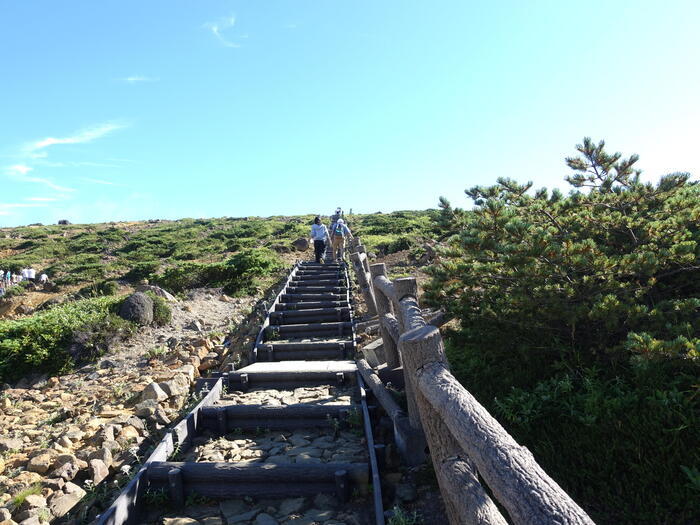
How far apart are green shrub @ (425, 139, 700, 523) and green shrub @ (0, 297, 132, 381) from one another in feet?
24.6

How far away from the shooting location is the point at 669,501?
2.75 m

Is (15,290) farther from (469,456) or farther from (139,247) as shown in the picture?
(469,456)

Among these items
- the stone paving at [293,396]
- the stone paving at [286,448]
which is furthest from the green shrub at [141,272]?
the stone paving at [286,448]

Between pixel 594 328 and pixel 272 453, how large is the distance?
3146mm

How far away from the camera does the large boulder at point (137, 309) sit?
9797 mm

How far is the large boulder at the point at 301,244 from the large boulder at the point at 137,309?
14.0 meters

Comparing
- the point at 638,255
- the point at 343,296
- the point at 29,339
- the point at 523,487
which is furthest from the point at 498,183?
the point at 29,339

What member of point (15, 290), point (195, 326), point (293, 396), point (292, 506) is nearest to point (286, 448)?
point (292, 506)

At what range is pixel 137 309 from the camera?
9.88 m

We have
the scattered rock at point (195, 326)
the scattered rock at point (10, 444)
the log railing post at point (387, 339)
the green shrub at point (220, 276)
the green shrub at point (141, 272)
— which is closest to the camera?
the scattered rock at point (10, 444)

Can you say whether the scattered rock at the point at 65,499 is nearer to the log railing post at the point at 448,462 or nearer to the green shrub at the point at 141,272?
the log railing post at the point at 448,462

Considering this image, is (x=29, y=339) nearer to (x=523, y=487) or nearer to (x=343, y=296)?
(x=343, y=296)

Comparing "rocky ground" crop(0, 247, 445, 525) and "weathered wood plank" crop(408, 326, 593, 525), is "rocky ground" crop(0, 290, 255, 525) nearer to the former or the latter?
"rocky ground" crop(0, 247, 445, 525)

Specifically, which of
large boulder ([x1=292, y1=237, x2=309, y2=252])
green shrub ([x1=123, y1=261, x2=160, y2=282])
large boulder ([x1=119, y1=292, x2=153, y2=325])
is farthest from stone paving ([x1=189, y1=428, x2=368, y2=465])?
large boulder ([x1=292, y1=237, x2=309, y2=252])
